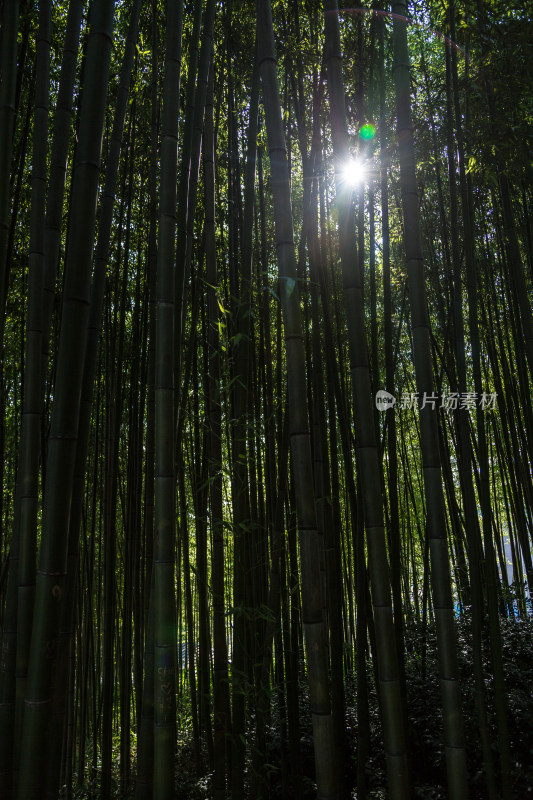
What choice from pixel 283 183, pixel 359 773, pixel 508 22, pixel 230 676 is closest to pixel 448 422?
pixel 508 22

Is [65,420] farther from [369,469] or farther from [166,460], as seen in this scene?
[369,469]

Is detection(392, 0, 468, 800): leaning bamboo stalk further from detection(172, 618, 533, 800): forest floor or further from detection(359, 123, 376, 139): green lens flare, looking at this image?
detection(172, 618, 533, 800): forest floor

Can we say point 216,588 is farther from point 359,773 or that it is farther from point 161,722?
point 359,773

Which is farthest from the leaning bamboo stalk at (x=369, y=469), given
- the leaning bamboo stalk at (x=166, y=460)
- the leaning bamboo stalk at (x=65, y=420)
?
the leaning bamboo stalk at (x=65, y=420)

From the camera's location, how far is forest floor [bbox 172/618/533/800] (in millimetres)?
3207

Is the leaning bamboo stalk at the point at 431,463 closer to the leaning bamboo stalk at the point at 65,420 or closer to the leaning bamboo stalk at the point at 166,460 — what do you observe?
the leaning bamboo stalk at the point at 166,460

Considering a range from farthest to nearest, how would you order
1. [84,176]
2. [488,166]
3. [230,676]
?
[488,166]
[230,676]
[84,176]

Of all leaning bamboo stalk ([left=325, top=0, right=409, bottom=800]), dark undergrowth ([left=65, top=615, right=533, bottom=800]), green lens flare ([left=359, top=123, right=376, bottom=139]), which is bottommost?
dark undergrowth ([left=65, top=615, right=533, bottom=800])

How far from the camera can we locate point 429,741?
360 cm

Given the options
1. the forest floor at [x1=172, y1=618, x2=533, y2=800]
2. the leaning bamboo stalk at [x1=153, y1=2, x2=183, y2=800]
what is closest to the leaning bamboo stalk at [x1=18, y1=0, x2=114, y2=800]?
the leaning bamboo stalk at [x1=153, y1=2, x2=183, y2=800]

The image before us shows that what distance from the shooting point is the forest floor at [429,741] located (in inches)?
126

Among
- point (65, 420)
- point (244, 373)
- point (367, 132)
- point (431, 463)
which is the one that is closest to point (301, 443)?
point (431, 463)

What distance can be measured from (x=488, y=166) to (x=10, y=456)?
434cm

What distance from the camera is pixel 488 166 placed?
10.8ft
